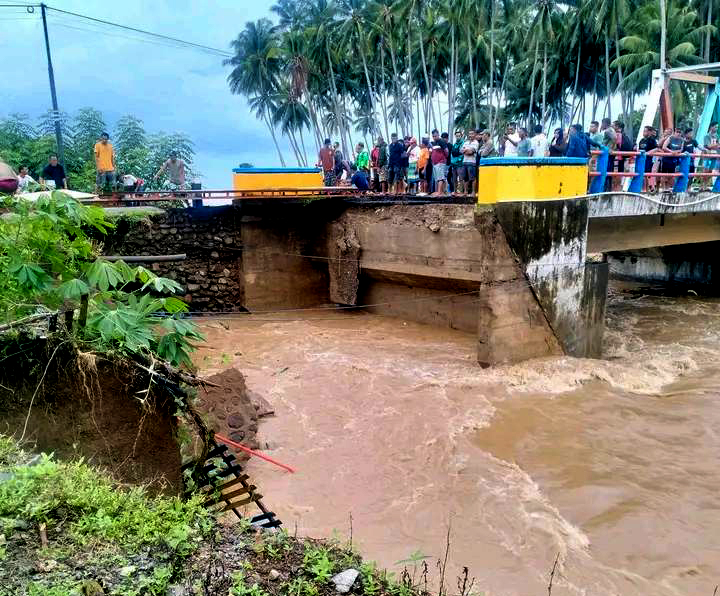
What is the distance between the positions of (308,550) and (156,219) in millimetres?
11946

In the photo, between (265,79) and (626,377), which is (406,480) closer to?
(626,377)

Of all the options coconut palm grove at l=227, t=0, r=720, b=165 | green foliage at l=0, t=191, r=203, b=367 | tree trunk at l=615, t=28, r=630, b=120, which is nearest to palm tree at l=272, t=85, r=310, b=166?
coconut palm grove at l=227, t=0, r=720, b=165

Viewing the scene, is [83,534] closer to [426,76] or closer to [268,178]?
[268,178]

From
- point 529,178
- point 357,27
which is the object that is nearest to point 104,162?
point 529,178

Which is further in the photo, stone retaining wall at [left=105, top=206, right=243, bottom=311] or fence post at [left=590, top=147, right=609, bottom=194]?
stone retaining wall at [left=105, top=206, right=243, bottom=311]

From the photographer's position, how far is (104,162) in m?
13.7

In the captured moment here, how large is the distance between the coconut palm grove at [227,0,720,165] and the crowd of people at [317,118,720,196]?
18.2 meters

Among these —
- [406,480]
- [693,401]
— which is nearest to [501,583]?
[406,480]

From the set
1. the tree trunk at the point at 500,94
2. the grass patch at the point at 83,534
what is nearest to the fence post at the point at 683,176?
the grass patch at the point at 83,534

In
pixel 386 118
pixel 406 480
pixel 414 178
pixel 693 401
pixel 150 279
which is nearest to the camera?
pixel 150 279

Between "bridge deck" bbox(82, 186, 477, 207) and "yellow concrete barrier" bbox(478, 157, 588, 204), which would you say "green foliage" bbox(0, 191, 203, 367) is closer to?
"yellow concrete barrier" bbox(478, 157, 588, 204)

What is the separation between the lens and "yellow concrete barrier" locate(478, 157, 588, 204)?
9.55 metres

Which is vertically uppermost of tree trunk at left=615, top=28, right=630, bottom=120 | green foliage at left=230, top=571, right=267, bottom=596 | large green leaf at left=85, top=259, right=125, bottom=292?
tree trunk at left=615, top=28, right=630, bottom=120

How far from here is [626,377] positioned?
9.98 m
